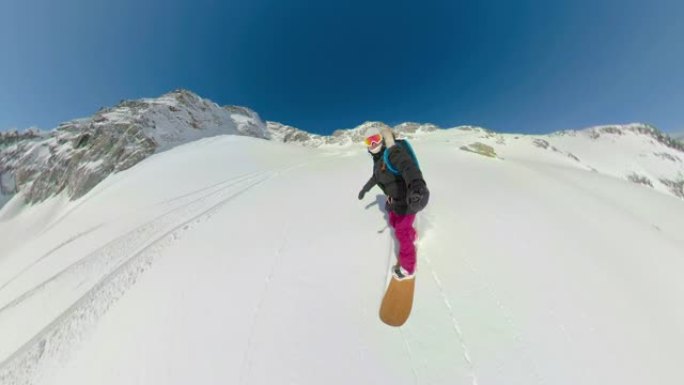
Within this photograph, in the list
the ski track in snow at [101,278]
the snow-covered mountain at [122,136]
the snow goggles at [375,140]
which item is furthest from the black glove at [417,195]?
the snow-covered mountain at [122,136]

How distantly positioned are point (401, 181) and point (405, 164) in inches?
28.7

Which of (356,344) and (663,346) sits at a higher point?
(663,346)

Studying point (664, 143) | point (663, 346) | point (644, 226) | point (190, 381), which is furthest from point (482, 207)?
point (664, 143)

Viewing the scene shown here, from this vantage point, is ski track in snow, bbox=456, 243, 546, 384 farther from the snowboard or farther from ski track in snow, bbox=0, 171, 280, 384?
ski track in snow, bbox=0, 171, 280, 384

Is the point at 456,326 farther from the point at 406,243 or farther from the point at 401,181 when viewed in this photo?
the point at 401,181

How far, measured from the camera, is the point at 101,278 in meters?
6.93

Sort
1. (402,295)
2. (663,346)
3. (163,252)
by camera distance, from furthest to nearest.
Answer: (163,252), (402,295), (663,346)

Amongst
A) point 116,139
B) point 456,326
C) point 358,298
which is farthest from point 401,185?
point 116,139

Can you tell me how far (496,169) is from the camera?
36.0 feet

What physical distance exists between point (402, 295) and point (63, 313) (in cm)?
725

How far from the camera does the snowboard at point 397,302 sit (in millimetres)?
4012

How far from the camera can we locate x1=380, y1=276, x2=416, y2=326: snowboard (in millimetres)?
4012

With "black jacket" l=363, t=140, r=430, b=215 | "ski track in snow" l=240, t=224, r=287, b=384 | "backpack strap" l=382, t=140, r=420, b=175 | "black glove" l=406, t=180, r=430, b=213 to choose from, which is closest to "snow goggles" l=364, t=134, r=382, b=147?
"black jacket" l=363, t=140, r=430, b=215

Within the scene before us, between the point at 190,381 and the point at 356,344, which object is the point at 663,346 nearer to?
the point at 356,344
